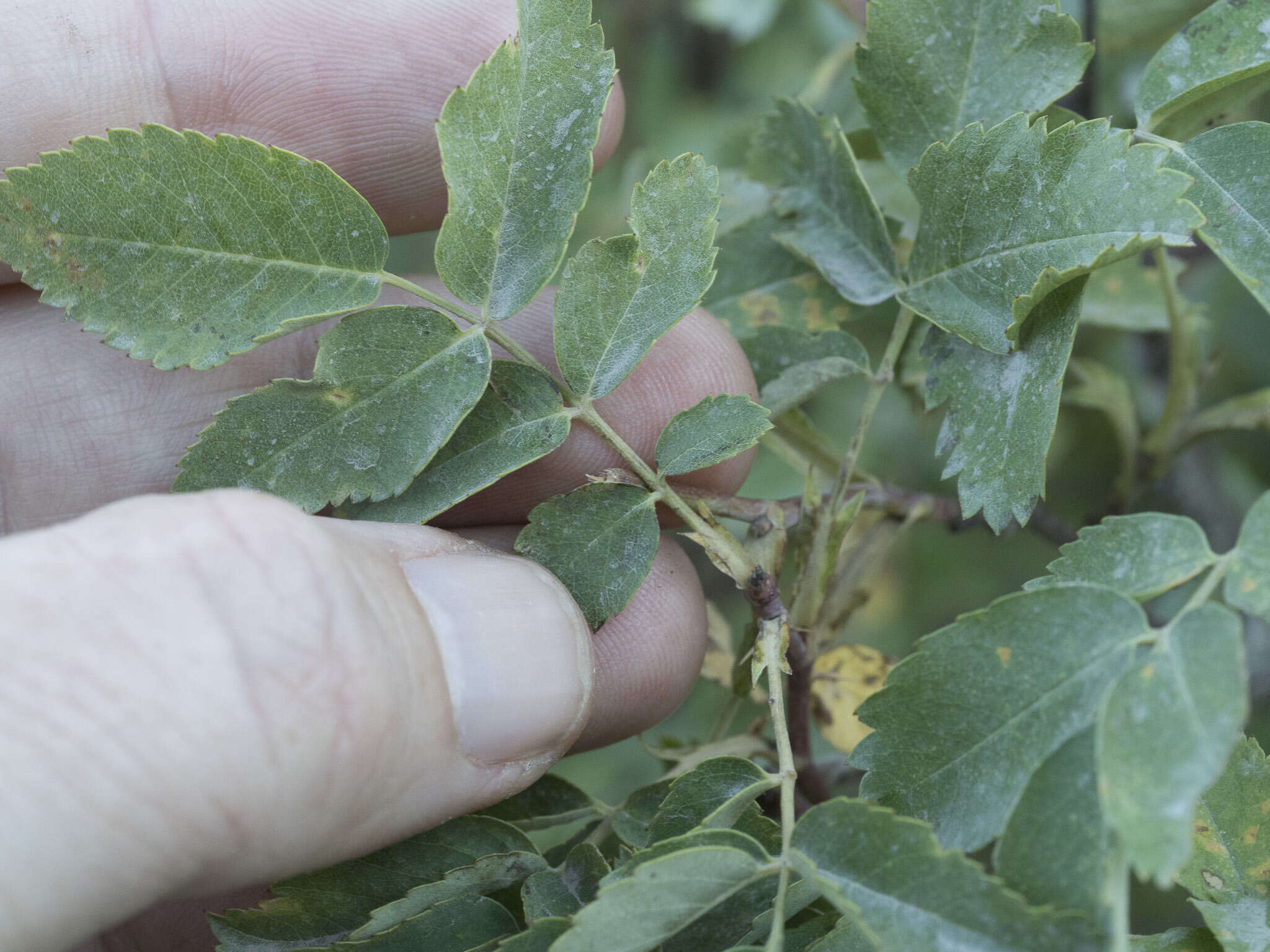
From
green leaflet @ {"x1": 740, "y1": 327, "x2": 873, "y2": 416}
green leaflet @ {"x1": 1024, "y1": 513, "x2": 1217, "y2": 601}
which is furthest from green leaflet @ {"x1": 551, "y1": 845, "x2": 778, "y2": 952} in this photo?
green leaflet @ {"x1": 740, "y1": 327, "x2": 873, "y2": 416}

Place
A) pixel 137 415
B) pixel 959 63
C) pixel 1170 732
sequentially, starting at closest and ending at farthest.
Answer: pixel 1170 732, pixel 959 63, pixel 137 415

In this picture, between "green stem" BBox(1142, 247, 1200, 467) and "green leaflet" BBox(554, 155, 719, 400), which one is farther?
"green stem" BBox(1142, 247, 1200, 467)

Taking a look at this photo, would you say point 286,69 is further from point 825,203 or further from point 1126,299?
point 1126,299

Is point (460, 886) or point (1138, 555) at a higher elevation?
point (1138, 555)

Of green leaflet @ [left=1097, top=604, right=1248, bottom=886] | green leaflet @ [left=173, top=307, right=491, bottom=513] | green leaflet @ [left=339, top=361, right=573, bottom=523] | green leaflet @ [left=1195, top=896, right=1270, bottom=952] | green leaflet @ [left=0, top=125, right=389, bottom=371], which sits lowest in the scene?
green leaflet @ [left=1195, top=896, right=1270, bottom=952]

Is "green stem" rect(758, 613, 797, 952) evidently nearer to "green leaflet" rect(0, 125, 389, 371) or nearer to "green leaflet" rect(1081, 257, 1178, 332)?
"green leaflet" rect(0, 125, 389, 371)

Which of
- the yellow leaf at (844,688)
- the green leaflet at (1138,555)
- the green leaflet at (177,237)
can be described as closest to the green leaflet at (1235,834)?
the green leaflet at (1138,555)

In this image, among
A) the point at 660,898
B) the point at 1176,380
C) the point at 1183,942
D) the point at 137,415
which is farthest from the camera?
the point at 1176,380

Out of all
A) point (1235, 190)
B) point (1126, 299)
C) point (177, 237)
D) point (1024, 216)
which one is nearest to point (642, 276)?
point (1024, 216)
